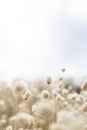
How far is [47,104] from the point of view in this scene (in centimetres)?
217

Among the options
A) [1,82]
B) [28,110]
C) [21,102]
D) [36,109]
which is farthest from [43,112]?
[1,82]

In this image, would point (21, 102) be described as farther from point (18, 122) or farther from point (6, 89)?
point (18, 122)

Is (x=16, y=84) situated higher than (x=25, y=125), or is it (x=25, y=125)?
(x=16, y=84)

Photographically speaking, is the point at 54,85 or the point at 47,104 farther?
the point at 54,85

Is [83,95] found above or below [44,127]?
above

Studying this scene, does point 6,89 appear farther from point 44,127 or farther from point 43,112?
point 43,112

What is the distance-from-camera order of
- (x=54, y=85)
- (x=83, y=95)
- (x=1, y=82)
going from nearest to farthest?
(x=83, y=95), (x=54, y=85), (x=1, y=82)

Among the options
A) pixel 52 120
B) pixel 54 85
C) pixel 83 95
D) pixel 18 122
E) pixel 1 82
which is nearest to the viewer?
pixel 18 122

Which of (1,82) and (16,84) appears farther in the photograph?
(1,82)

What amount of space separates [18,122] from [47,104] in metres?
0.20

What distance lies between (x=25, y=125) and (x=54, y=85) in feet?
2.00

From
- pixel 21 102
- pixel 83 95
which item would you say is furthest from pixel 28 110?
pixel 83 95

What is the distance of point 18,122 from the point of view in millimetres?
2084

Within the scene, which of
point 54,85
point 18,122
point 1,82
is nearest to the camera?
point 18,122
